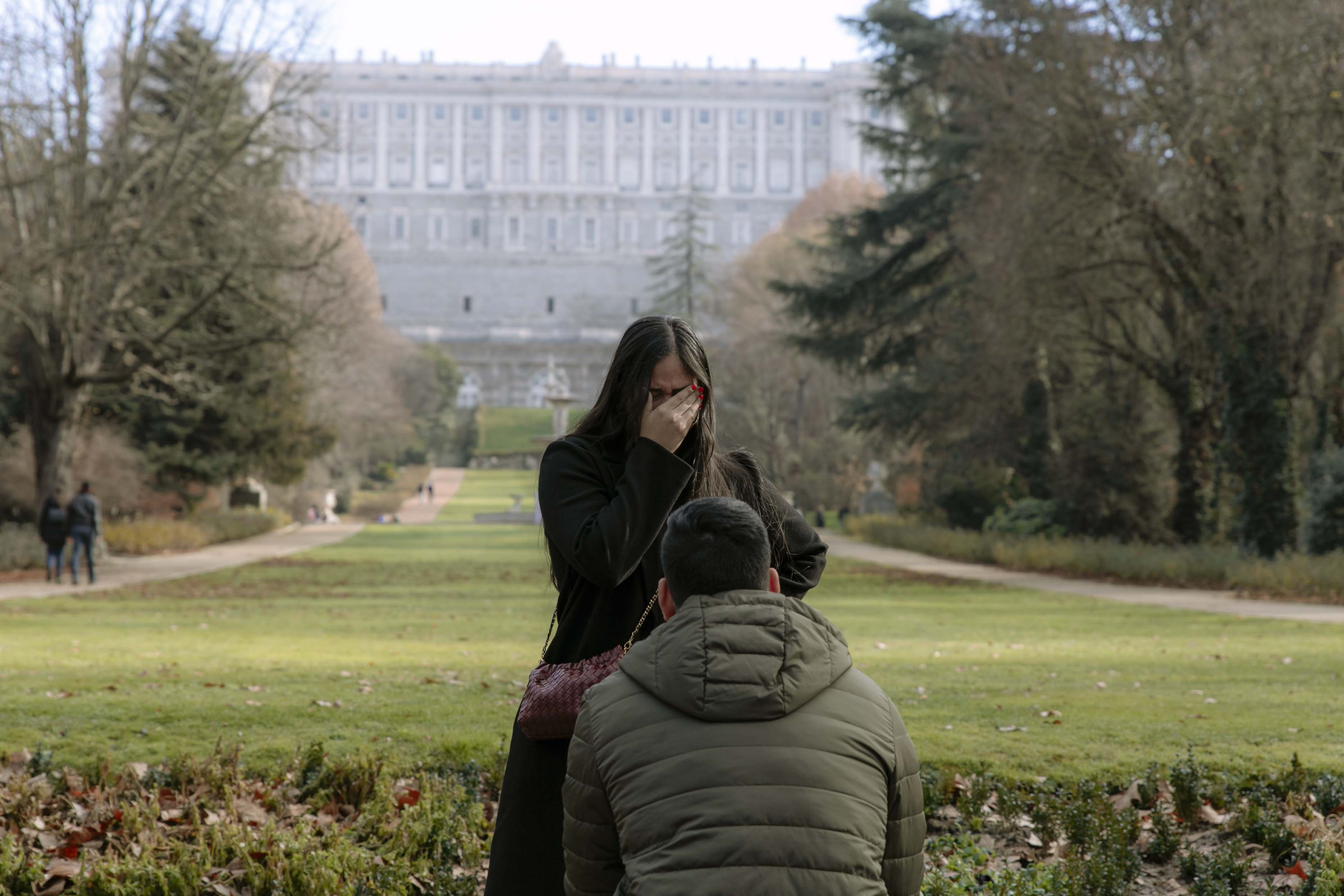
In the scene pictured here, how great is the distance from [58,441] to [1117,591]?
16088 mm

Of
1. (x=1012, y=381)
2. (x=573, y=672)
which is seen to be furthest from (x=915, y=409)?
(x=573, y=672)

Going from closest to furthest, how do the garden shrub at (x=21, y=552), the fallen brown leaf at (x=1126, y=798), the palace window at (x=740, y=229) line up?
1. the fallen brown leaf at (x=1126, y=798)
2. the garden shrub at (x=21, y=552)
3. the palace window at (x=740, y=229)

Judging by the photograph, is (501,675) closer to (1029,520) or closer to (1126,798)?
(1126,798)

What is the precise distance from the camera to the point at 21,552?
64.3 feet

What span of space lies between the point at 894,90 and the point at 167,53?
15.5 m

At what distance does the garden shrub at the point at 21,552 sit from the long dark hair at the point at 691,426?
1867 cm

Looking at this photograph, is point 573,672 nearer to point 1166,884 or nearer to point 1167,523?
point 1166,884

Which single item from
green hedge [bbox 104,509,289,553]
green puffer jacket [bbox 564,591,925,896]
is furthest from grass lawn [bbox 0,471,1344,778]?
green hedge [bbox 104,509,289,553]

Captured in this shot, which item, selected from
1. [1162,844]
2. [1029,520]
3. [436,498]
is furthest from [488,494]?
[1162,844]

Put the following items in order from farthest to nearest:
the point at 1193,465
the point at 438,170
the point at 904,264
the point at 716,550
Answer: the point at 438,170, the point at 904,264, the point at 1193,465, the point at 716,550

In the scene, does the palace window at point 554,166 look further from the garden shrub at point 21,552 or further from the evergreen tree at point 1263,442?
the evergreen tree at point 1263,442

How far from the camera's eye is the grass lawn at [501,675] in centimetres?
594

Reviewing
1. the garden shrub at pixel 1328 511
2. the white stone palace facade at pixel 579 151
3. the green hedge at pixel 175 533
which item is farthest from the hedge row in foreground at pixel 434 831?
the white stone palace facade at pixel 579 151

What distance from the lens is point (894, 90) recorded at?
2847 cm
